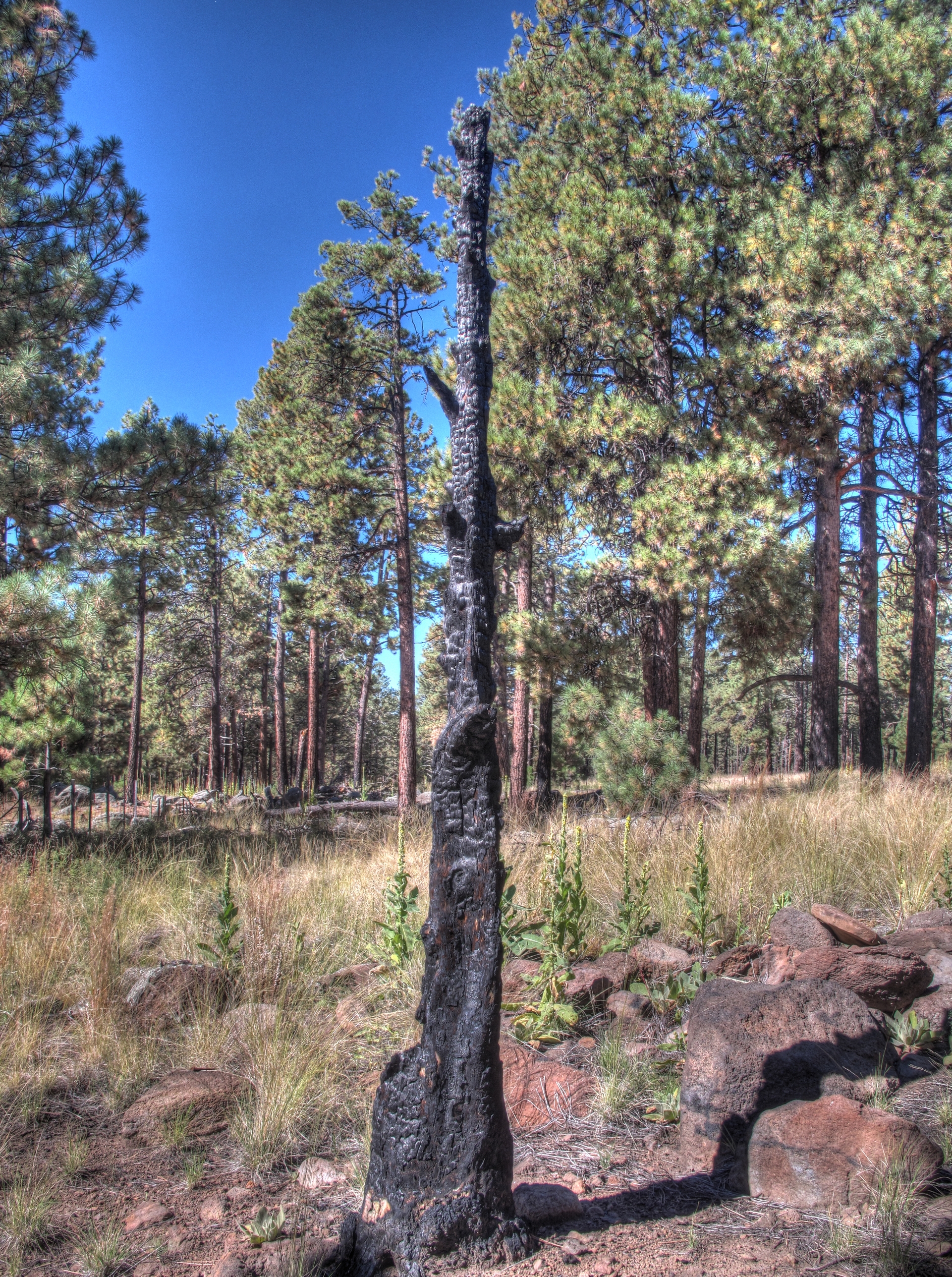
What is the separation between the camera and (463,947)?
2189mm

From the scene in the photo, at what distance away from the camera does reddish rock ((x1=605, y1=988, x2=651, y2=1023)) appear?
3689 mm

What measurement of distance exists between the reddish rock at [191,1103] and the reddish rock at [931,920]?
153 inches

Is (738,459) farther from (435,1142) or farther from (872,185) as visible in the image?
(435,1142)

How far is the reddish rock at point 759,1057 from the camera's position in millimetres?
2645

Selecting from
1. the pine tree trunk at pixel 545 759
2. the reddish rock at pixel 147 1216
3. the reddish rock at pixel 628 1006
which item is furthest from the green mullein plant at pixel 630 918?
the pine tree trunk at pixel 545 759

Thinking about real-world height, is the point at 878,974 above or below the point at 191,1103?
above

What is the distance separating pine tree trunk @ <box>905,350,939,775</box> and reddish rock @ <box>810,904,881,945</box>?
8.73 meters

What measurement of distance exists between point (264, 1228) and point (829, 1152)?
1815mm

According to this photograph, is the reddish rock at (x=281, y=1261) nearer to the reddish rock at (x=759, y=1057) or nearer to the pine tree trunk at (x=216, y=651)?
the reddish rock at (x=759, y=1057)

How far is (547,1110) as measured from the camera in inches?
122

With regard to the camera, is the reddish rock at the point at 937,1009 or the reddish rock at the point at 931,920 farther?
the reddish rock at the point at 931,920

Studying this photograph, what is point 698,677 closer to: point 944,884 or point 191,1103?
point 944,884

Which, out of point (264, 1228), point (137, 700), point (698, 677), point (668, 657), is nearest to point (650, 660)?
point (668, 657)

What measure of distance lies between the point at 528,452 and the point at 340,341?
21.9 ft
